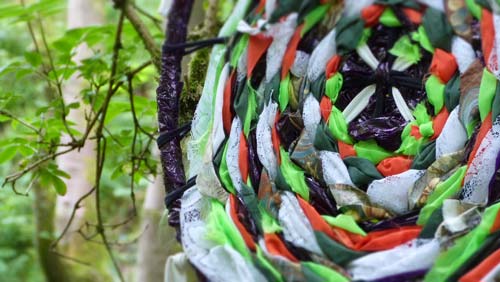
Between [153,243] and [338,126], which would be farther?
[153,243]

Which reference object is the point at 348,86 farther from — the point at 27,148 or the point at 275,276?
the point at 27,148

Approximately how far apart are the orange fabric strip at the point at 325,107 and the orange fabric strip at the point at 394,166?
0.16ft

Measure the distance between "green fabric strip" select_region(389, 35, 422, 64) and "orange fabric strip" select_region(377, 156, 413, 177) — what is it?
2.8 inches

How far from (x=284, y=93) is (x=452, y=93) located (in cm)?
11

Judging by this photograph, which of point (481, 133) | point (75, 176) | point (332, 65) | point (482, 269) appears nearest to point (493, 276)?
point (482, 269)

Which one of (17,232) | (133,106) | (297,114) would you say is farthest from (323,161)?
(17,232)

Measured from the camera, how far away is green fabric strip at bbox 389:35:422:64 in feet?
1.65

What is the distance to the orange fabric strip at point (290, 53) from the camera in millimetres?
494

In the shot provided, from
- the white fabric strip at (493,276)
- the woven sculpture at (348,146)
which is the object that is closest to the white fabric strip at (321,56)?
the woven sculpture at (348,146)

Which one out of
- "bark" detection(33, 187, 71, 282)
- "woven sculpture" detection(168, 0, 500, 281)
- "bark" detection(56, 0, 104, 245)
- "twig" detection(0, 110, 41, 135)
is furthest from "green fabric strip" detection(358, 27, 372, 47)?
"bark" detection(33, 187, 71, 282)

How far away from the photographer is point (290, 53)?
50 centimetres

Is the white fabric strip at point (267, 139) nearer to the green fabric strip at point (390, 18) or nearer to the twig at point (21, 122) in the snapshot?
the green fabric strip at point (390, 18)

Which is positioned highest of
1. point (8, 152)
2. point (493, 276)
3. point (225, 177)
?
point (8, 152)

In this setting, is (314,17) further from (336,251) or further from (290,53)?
(336,251)
